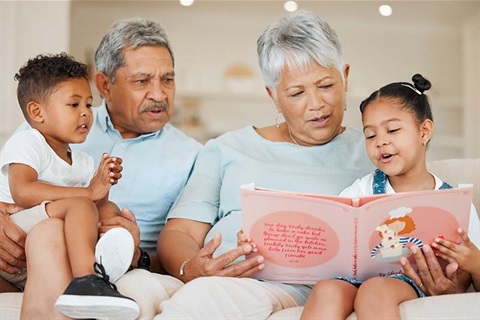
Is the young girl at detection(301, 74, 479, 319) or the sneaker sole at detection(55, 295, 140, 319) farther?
the young girl at detection(301, 74, 479, 319)

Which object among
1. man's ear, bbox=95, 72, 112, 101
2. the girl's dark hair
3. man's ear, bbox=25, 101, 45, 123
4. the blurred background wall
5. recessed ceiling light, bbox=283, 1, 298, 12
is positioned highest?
recessed ceiling light, bbox=283, 1, 298, 12

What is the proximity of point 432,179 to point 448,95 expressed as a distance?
4802 millimetres

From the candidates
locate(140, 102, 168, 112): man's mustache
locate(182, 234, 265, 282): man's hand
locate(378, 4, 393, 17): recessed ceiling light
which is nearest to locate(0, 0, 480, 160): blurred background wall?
locate(378, 4, 393, 17): recessed ceiling light

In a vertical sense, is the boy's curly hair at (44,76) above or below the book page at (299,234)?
above

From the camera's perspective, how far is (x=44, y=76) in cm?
227

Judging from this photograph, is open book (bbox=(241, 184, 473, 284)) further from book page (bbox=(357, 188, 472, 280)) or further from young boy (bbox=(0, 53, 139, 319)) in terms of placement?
young boy (bbox=(0, 53, 139, 319))

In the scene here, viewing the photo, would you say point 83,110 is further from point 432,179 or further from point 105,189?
point 432,179

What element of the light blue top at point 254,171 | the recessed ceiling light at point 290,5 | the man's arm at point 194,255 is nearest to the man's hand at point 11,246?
the man's arm at point 194,255

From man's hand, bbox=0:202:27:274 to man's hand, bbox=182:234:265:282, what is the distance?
0.49 metres

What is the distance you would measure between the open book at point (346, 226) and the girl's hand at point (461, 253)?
0.08 feet

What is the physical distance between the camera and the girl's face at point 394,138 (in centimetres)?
208

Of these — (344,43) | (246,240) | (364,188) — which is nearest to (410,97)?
(364,188)

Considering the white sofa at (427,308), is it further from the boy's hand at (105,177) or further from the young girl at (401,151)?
the boy's hand at (105,177)

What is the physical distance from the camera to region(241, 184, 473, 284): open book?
179 centimetres
